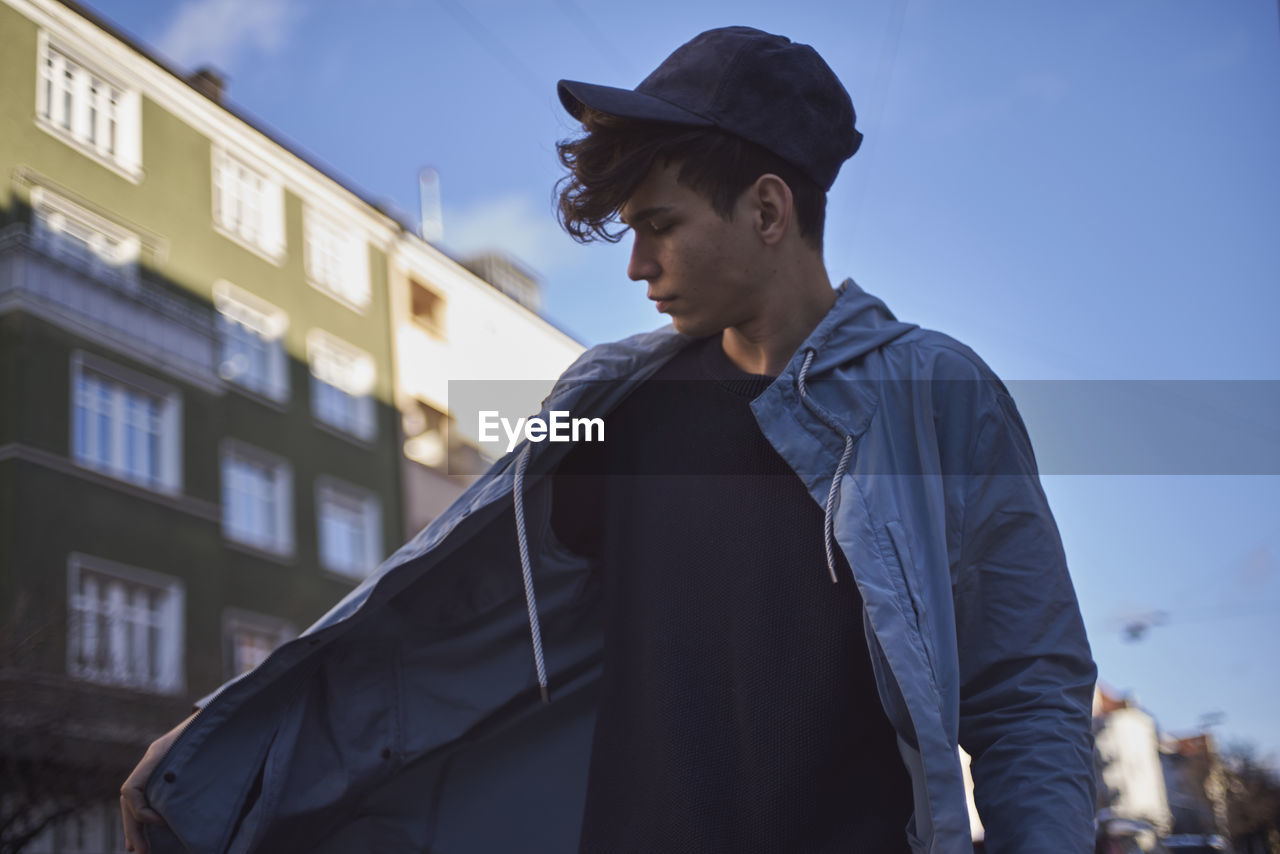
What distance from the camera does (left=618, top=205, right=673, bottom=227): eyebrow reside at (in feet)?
7.12

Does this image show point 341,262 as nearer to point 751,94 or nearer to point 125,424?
point 125,424

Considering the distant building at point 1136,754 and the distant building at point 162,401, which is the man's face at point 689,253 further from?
the distant building at point 1136,754

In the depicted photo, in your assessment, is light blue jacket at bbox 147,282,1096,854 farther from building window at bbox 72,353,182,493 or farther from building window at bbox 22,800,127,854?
building window at bbox 72,353,182,493

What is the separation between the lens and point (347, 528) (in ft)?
82.6

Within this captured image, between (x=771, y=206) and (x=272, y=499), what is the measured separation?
858 inches

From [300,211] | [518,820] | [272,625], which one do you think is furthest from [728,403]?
A: [300,211]

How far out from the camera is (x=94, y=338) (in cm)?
1873

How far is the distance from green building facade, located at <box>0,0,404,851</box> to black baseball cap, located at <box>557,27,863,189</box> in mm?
10503

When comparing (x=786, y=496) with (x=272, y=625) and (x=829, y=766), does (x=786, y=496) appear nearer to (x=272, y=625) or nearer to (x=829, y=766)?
(x=829, y=766)

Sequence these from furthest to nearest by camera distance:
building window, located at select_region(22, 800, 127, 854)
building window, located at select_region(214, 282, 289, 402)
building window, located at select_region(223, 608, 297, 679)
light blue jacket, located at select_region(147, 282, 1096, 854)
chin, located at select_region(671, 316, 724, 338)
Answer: building window, located at select_region(214, 282, 289, 402)
building window, located at select_region(223, 608, 297, 679)
building window, located at select_region(22, 800, 127, 854)
chin, located at select_region(671, 316, 724, 338)
light blue jacket, located at select_region(147, 282, 1096, 854)

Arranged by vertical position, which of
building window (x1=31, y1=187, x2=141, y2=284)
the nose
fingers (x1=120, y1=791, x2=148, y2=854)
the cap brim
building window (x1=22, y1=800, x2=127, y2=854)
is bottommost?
building window (x1=22, y1=800, x2=127, y2=854)

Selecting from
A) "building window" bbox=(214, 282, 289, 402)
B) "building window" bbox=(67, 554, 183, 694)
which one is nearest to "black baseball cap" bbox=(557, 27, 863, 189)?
"building window" bbox=(67, 554, 183, 694)

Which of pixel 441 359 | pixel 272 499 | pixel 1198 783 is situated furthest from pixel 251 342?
pixel 1198 783

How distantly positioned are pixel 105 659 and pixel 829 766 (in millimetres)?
12934
